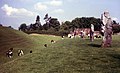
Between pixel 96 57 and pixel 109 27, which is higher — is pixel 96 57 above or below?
below

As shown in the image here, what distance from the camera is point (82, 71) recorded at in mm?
19250

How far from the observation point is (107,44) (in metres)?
34.5

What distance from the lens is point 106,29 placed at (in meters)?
35.0

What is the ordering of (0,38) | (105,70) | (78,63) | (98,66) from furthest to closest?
1. (0,38)
2. (78,63)
3. (98,66)
4. (105,70)

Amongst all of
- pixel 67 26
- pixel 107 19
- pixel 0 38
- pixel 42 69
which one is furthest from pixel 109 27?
pixel 67 26

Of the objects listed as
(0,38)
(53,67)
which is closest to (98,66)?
(53,67)

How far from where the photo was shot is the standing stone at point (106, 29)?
34500 mm

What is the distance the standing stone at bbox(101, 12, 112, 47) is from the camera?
34.5 metres

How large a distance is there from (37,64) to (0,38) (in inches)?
2021

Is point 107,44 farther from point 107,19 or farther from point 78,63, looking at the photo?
point 78,63

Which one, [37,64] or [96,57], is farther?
[96,57]

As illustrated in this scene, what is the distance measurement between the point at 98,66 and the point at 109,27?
597 inches

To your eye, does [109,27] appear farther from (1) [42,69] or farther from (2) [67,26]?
(2) [67,26]

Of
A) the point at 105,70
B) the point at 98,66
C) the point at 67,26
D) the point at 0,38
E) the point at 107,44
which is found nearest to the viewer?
the point at 105,70
